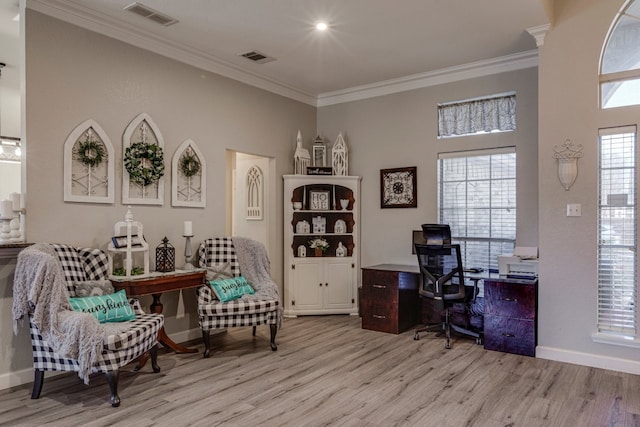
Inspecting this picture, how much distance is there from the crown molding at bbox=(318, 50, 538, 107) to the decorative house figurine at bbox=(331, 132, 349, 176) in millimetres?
616

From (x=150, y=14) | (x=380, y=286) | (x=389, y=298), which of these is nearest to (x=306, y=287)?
(x=380, y=286)

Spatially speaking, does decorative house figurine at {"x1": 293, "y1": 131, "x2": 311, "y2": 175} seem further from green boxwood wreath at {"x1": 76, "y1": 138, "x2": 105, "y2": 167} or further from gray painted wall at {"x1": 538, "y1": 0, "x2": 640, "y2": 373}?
gray painted wall at {"x1": 538, "y1": 0, "x2": 640, "y2": 373}

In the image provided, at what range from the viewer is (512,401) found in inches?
116

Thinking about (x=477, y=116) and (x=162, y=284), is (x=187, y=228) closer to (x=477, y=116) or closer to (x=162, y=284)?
(x=162, y=284)

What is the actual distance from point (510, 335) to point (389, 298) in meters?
1.27

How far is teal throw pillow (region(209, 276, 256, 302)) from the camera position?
3.97 metres

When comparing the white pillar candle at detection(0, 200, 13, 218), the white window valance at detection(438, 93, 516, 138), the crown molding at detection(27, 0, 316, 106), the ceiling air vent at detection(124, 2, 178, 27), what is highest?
the ceiling air vent at detection(124, 2, 178, 27)

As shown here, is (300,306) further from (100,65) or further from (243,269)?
(100,65)

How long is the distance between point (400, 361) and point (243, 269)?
1.83 metres

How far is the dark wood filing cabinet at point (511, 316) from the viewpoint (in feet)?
12.7

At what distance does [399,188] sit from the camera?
5.39 m

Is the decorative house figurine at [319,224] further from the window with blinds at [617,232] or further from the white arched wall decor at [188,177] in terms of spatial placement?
the window with blinds at [617,232]

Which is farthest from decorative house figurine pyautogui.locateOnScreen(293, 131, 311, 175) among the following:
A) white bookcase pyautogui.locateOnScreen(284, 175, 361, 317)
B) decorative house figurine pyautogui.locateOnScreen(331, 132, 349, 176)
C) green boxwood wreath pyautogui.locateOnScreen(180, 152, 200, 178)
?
green boxwood wreath pyautogui.locateOnScreen(180, 152, 200, 178)

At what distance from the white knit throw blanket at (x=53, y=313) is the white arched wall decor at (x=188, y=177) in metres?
1.52
